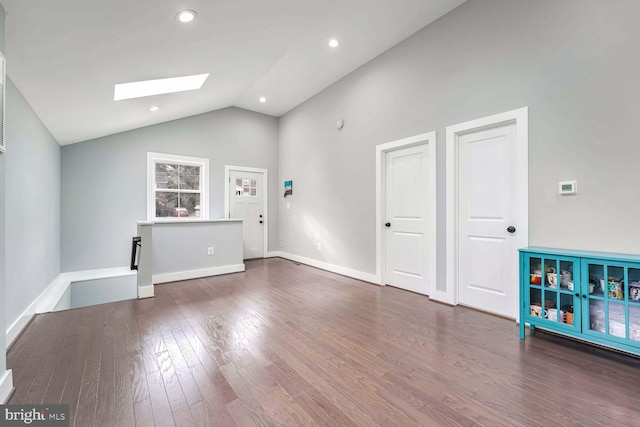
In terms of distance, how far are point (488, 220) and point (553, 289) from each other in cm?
90

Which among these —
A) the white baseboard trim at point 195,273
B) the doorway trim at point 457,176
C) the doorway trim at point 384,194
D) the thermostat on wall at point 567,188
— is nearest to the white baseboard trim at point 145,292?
the white baseboard trim at point 195,273

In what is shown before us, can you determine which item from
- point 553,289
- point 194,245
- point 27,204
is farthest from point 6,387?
point 553,289

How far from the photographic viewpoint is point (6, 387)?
Answer: 5.21ft

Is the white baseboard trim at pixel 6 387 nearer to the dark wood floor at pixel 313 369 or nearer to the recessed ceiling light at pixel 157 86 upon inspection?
the dark wood floor at pixel 313 369

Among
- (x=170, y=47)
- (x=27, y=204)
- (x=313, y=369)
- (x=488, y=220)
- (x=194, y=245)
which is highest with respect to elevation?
(x=170, y=47)

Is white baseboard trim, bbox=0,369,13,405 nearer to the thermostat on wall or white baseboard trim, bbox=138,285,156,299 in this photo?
white baseboard trim, bbox=138,285,156,299

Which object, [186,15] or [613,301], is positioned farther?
[186,15]

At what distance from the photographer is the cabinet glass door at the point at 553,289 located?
2203mm

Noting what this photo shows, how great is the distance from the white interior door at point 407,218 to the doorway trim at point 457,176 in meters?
0.33

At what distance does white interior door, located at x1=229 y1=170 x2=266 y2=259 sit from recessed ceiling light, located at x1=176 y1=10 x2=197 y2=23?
151 inches

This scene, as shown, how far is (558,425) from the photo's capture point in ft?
4.57

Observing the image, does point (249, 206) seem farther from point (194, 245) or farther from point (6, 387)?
point (6, 387)

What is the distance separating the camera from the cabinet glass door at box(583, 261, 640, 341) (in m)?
1.93

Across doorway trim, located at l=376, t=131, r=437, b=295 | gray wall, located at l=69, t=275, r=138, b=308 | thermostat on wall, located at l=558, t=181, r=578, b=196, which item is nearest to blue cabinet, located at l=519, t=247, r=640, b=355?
thermostat on wall, located at l=558, t=181, r=578, b=196
